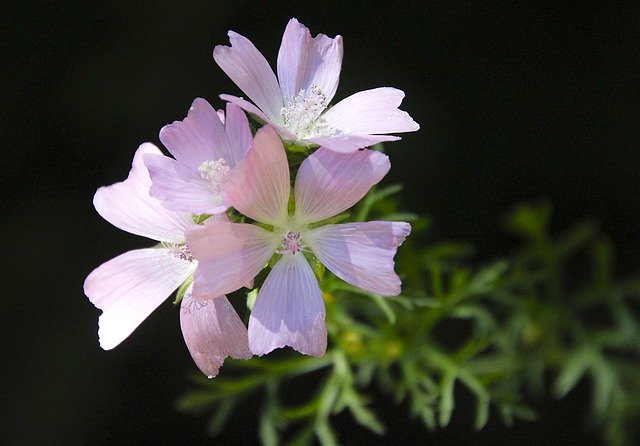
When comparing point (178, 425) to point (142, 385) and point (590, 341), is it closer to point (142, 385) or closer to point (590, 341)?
point (142, 385)

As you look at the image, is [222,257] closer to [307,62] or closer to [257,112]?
[257,112]

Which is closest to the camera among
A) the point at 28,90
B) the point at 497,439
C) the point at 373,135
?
the point at 373,135

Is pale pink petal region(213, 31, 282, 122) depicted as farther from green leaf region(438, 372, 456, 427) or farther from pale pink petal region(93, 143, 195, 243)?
green leaf region(438, 372, 456, 427)

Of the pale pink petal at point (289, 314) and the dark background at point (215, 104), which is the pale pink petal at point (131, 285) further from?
the dark background at point (215, 104)


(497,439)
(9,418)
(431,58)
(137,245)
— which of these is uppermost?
(431,58)

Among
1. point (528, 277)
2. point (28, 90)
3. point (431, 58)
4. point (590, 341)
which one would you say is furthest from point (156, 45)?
point (590, 341)
